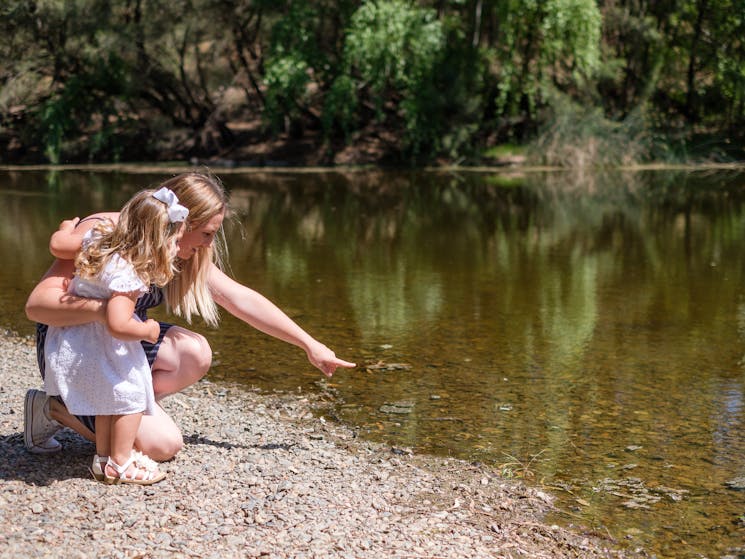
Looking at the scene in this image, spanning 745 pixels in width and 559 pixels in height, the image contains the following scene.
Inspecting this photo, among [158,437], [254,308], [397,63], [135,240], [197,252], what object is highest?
[397,63]

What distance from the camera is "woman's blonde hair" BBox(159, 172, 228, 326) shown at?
4.36 metres

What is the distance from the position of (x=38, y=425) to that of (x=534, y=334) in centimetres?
496

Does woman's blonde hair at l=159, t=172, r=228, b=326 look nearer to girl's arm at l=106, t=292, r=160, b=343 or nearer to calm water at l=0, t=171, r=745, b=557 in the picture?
girl's arm at l=106, t=292, r=160, b=343

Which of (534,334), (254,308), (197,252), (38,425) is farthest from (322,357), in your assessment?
(534,334)

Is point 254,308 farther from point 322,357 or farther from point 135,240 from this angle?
point 135,240

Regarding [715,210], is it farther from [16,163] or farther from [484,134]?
[16,163]

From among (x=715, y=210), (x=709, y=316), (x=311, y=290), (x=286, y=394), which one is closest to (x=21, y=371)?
(x=286, y=394)

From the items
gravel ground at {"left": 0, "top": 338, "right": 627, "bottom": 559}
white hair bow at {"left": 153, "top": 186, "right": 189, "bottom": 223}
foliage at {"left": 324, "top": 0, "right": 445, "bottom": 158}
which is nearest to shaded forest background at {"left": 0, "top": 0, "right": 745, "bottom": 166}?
foliage at {"left": 324, "top": 0, "right": 445, "bottom": 158}

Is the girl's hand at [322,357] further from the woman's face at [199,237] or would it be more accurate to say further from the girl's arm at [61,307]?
the girl's arm at [61,307]

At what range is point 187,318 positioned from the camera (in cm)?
446

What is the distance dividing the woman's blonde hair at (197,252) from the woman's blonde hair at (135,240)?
0.21 meters

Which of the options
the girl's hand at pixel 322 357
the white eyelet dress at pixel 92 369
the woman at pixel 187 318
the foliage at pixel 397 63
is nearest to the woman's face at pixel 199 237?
the woman at pixel 187 318

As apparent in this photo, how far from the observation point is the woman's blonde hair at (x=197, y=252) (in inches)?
172

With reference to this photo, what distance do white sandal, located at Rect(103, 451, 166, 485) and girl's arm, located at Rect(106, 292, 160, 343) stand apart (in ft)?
2.07
